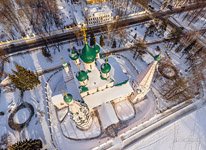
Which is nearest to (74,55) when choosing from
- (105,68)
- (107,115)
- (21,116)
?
(105,68)

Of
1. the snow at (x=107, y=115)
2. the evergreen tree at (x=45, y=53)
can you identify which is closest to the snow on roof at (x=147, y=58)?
the snow at (x=107, y=115)

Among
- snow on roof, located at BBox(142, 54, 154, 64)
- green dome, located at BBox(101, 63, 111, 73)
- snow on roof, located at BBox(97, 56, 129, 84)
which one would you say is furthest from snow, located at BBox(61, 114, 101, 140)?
A: snow on roof, located at BBox(142, 54, 154, 64)

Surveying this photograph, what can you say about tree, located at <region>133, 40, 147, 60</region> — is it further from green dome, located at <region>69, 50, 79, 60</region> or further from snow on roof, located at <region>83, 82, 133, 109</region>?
green dome, located at <region>69, 50, 79, 60</region>

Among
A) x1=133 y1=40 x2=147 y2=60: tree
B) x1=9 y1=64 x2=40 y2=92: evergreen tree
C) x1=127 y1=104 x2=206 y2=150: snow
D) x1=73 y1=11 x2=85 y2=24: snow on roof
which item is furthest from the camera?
x1=73 y1=11 x2=85 y2=24: snow on roof

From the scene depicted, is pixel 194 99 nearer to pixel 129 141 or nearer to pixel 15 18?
pixel 129 141

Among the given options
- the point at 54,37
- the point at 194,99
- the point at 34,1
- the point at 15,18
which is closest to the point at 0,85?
the point at 54,37

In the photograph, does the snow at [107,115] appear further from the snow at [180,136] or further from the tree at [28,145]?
the tree at [28,145]

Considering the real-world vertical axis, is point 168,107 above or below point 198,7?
below
